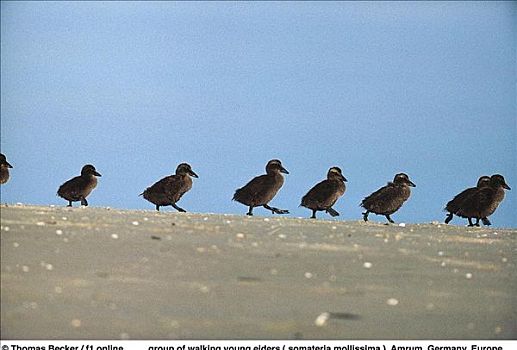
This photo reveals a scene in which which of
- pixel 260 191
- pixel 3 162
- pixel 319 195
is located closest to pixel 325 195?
pixel 319 195

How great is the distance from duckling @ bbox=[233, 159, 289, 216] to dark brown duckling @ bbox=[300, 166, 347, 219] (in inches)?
17.3

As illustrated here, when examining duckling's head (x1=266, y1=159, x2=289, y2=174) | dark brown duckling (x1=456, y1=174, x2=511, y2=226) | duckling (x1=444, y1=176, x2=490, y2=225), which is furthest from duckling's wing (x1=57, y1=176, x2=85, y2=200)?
dark brown duckling (x1=456, y1=174, x2=511, y2=226)

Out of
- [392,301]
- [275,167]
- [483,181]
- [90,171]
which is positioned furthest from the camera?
[90,171]

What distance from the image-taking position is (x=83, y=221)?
26.0ft

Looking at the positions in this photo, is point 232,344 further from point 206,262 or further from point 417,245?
point 417,245

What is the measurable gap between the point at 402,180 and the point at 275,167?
5.80 feet

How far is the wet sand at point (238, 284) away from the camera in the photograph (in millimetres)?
4676

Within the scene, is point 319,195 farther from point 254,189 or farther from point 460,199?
point 460,199

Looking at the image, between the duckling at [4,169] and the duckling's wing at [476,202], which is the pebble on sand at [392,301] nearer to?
the duckling's wing at [476,202]

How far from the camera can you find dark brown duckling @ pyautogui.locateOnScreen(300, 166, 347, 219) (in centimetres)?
1277

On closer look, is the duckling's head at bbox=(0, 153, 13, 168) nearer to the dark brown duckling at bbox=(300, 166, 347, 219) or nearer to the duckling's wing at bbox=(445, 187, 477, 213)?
the dark brown duckling at bbox=(300, 166, 347, 219)

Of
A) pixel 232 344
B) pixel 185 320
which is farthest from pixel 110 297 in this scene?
Answer: pixel 232 344

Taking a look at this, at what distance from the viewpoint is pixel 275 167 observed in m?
13.2

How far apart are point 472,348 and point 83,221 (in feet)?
13.1
